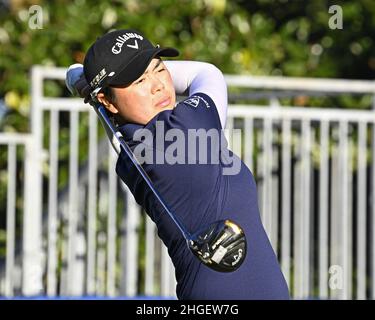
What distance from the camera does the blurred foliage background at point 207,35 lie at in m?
8.37

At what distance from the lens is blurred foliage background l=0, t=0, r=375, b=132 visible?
27.5 ft

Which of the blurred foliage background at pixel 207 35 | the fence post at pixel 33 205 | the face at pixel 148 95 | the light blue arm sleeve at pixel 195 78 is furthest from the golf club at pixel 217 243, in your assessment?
the blurred foliage background at pixel 207 35

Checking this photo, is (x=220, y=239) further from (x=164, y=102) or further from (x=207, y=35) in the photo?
(x=207, y=35)

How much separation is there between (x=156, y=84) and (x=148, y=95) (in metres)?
0.05

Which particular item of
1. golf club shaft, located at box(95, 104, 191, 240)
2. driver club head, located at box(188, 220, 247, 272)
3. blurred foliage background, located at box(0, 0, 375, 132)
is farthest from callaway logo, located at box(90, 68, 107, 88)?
blurred foliage background, located at box(0, 0, 375, 132)

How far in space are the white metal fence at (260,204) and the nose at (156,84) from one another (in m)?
2.89

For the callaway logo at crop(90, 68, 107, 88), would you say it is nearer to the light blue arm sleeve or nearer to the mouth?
the mouth

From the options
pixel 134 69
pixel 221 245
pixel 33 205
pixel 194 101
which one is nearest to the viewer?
pixel 221 245

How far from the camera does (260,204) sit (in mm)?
7273

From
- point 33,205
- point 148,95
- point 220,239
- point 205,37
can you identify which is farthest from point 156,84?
point 205,37

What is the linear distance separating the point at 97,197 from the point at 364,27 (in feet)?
8.50

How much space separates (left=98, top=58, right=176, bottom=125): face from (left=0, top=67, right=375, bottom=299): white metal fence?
9.31 feet

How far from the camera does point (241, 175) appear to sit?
432 centimetres

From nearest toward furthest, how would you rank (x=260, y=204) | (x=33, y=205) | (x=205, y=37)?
1. (x=33, y=205)
2. (x=260, y=204)
3. (x=205, y=37)
